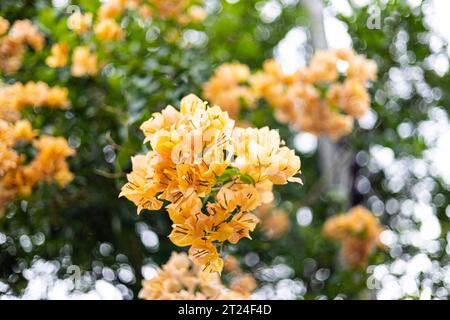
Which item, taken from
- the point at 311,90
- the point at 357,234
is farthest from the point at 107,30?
the point at 357,234

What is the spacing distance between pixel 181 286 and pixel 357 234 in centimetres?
134

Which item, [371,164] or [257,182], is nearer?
[257,182]

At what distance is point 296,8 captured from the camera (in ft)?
10.1

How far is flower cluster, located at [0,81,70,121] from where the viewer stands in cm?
169

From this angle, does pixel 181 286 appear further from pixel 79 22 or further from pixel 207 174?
pixel 79 22

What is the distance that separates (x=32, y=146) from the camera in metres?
1.81

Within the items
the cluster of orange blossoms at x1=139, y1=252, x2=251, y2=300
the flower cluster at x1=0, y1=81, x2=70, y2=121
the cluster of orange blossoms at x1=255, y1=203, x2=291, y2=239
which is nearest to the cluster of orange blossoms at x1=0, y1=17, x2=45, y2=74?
the flower cluster at x1=0, y1=81, x2=70, y2=121

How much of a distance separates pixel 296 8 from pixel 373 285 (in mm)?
1559

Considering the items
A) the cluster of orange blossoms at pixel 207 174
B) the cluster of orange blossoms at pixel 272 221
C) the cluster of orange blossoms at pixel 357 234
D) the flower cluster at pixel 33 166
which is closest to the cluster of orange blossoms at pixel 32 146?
the flower cluster at pixel 33 166

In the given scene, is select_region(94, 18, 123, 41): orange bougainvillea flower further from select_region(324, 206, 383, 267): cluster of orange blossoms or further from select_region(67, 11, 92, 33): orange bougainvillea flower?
select_region(324, 206, 383, 267): cluster of orange blossoms
